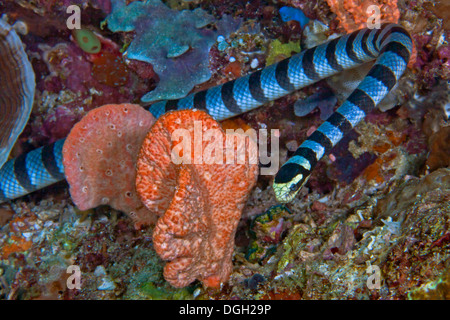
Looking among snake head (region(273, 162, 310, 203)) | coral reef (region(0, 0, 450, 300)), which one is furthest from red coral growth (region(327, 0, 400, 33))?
snake head (region(273, 162, 310, 203))

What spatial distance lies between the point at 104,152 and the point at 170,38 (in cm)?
171

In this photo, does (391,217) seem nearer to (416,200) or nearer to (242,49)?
(416,200)

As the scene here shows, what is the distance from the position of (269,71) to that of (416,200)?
1965mm

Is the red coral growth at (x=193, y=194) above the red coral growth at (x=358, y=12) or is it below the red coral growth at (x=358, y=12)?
below

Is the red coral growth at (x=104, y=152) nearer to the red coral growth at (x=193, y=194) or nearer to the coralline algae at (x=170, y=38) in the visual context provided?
the red coral growth at (x=193, y=194)

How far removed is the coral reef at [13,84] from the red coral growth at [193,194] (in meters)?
1.98

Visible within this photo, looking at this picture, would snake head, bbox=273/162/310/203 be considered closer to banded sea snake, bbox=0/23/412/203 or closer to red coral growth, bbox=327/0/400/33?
banded sea snake, bbox=0/23/412/203

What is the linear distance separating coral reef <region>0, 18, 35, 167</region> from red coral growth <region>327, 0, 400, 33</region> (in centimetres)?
327

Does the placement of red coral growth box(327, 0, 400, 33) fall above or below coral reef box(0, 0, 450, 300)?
above

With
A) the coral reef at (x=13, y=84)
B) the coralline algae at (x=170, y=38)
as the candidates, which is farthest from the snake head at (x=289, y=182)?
the coral reef at (x=13, y=84)

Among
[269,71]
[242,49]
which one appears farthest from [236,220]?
[242,49]

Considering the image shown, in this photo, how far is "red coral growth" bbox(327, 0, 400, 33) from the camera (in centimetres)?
284

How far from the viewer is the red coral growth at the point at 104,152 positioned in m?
2.45

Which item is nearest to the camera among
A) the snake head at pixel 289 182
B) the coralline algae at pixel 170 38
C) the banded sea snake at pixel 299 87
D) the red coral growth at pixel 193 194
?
the red coral growth at pixel 193 194
